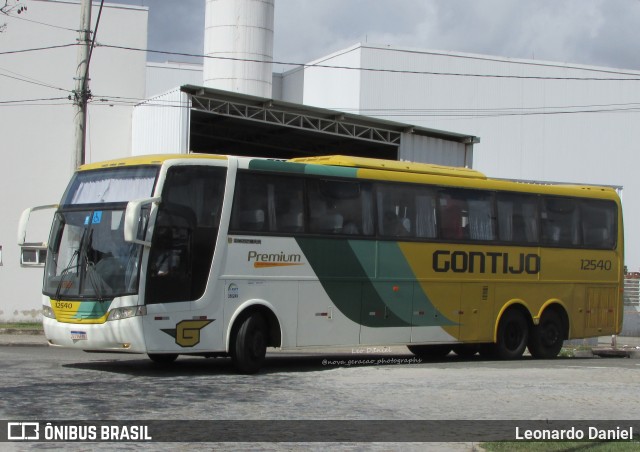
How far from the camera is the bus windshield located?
45.3 feet

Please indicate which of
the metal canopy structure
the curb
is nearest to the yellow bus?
the curb

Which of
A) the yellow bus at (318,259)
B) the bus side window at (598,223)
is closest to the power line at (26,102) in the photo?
the yellow bus at (318,259)

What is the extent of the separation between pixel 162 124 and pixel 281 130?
18.2 feet

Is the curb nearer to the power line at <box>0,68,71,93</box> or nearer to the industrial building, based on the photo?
the industrial building

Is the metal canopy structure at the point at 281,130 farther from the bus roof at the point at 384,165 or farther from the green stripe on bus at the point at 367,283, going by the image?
the green stripe on bus at the point at 367,283

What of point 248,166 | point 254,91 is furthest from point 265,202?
point 254,91

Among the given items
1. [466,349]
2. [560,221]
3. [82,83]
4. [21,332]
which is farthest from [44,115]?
[560,221]

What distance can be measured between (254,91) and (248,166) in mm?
25864

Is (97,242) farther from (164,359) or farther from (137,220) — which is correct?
(164,359)

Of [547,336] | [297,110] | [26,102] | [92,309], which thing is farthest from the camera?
[26,102]

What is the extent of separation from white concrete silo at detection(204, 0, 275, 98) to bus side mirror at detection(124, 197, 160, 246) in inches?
1069

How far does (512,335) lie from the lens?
63.4ft

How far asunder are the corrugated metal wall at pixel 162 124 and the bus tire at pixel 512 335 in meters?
11.6

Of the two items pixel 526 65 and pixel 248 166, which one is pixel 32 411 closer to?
pixel 248 166
